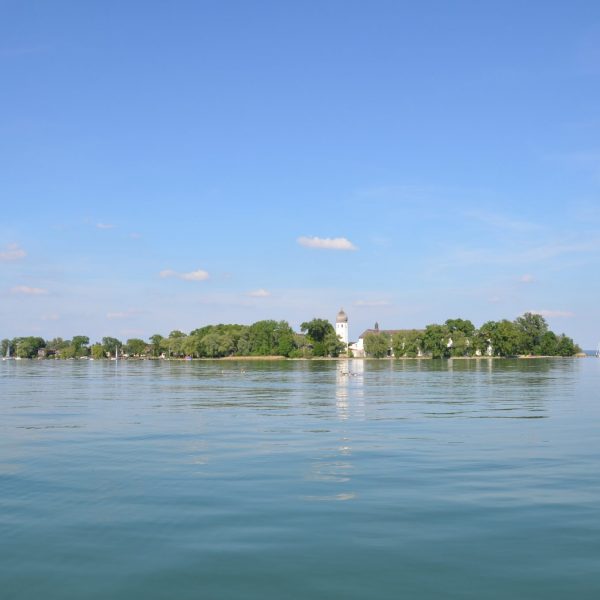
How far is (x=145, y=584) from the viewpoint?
9945 mm

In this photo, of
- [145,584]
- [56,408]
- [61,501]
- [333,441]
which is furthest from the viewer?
[56,408]

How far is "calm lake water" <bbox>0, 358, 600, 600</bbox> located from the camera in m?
10.1

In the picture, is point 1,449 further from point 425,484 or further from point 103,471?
point 425,484

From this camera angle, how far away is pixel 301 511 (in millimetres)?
13977

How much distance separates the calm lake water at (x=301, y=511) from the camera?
10055 mm

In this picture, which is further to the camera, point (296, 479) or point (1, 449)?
point (1, 449)

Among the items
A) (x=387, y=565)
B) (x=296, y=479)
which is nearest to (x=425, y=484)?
(x=296, y=479)

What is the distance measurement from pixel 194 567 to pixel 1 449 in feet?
49.5

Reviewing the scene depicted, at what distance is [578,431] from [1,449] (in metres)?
21.8

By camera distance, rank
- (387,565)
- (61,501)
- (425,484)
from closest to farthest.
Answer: (387,565)
(61,501)
(425,484)

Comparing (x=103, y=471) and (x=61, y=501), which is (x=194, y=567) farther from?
(x=103, y=471)

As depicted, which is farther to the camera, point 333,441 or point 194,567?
point 333,441

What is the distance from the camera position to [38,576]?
407 inches

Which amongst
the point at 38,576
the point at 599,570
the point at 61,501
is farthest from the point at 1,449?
the point at 599,570
